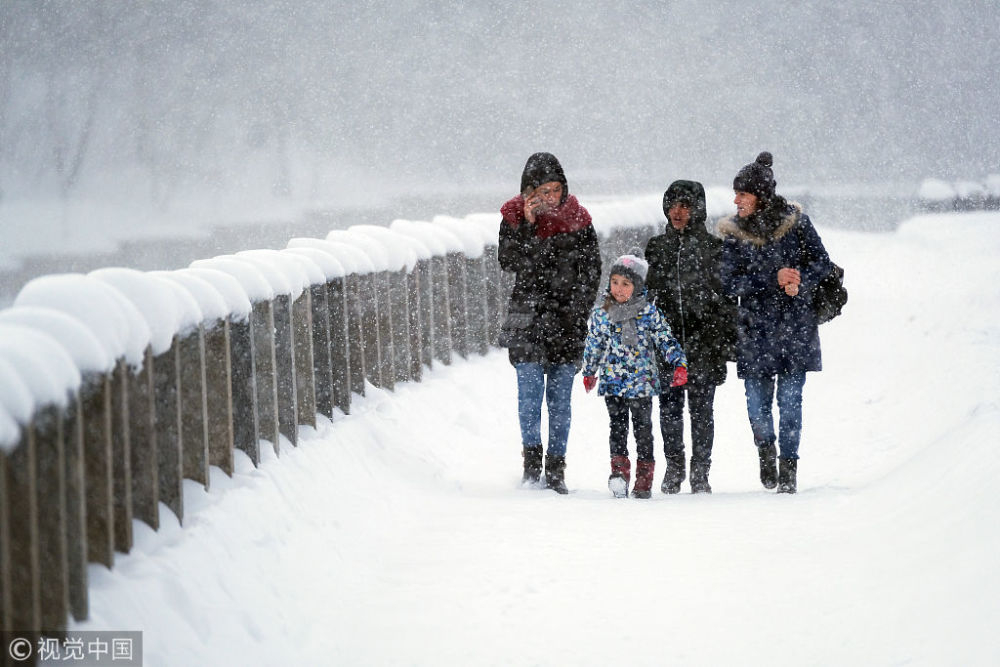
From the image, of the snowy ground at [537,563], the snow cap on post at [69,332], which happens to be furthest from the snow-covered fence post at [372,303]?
the snow cap on post at [69,332]

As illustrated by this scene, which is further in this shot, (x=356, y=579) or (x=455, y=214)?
(x=455, y=214)

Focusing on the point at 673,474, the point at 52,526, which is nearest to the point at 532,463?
the point at 673,474

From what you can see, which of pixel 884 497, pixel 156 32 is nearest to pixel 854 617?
pixel 884 497

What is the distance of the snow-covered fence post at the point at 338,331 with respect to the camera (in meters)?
5.79

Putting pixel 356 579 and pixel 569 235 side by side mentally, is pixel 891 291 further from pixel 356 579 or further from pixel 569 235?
pixel 356 579

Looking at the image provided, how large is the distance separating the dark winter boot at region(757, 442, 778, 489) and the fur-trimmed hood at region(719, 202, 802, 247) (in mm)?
1056

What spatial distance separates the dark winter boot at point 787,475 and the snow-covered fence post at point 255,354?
262cm

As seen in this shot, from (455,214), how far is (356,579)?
77.9 ft

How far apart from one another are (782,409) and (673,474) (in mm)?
659

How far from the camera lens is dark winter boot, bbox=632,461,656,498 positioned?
595 centimetres

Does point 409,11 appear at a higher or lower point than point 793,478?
higher

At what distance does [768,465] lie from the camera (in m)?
6.15

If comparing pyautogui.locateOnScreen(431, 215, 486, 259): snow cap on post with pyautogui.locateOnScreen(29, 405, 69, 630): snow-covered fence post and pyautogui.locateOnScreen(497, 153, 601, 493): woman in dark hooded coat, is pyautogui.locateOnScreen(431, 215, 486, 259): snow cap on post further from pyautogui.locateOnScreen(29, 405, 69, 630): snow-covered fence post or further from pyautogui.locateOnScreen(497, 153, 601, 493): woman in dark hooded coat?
pyautogui.locateOnScreen(29, 405, 69, 630): snow-covered fence post

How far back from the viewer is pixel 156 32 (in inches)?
1612
